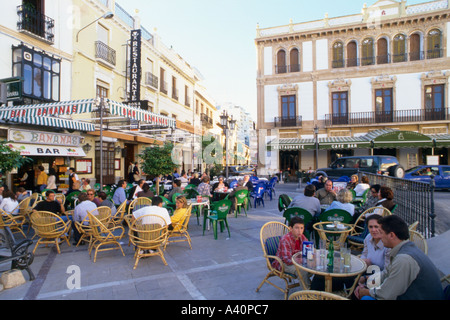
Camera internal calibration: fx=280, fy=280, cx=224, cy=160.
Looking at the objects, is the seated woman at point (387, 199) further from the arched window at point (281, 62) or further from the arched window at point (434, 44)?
the arched window at point (434, 44)

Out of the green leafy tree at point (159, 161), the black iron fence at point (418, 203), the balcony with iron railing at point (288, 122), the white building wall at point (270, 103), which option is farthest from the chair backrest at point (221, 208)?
the white building wall at point (270, 103)

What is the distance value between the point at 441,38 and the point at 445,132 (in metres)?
7.08

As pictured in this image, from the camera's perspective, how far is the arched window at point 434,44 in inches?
832

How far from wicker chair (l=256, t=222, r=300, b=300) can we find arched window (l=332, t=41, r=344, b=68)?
22.8 meters

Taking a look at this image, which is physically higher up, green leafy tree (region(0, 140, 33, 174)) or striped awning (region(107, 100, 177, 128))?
striped awning (region(107, 100, 177, 128))

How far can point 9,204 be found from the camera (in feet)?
21.3

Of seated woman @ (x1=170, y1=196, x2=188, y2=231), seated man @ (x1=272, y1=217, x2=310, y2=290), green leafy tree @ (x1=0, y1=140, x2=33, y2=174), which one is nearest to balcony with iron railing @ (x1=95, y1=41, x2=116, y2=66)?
green leafy tree @ (x1=0, y1=140, x2=33, y2=174)

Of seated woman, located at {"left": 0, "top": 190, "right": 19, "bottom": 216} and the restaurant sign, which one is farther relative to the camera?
the restaurant sign

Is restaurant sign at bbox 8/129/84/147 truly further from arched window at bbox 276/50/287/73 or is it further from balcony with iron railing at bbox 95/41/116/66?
arched window at bbox 276/50/287/73

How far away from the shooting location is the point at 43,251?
547cm

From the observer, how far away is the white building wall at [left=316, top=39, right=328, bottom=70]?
23448 mm

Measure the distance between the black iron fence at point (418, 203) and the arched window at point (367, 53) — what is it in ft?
62.9

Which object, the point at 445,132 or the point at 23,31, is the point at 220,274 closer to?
the point at 23,31
